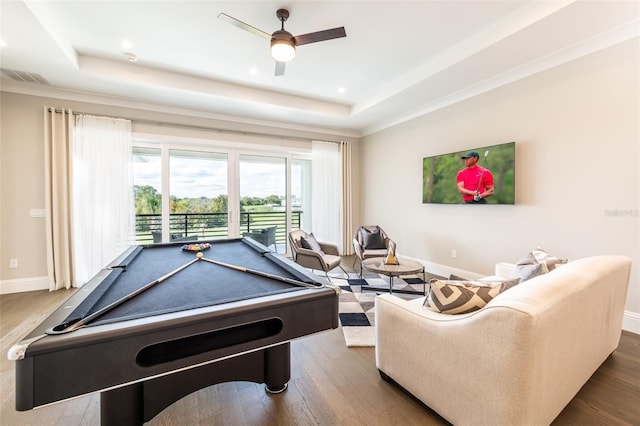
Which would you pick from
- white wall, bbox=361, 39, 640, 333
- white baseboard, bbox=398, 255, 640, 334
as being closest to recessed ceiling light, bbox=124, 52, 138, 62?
white wall, bbox=361, 39, 640, 333

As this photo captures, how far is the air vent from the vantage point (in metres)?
3.16

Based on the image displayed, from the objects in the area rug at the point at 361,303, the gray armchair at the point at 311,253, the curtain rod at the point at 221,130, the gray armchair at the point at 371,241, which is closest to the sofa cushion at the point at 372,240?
the gray armchair at the point at 371,241

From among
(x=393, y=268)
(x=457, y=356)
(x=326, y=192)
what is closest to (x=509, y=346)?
(x=457, y=356)

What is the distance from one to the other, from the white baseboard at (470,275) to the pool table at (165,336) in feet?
10.00

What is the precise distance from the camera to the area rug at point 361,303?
244 cm

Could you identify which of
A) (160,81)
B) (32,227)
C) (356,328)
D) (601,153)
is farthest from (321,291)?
(32,227)

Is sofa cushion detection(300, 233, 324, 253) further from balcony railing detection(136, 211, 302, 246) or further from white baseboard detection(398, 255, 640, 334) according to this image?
white baseboard detection(398, 255, 640, 334)

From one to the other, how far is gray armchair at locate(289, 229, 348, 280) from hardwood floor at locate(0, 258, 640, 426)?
152 centimetres

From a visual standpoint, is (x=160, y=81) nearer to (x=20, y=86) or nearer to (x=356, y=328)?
(x=20, y=86)

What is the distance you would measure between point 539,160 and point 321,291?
3.19m

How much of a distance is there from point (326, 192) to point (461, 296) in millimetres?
4250

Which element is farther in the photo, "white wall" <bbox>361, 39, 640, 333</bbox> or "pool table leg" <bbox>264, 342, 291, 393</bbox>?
"white wall" <bbox>361, 39, 640, 333</bbox>

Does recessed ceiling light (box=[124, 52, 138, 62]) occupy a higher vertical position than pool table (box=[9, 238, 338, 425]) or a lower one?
higher

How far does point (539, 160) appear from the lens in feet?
10.1
